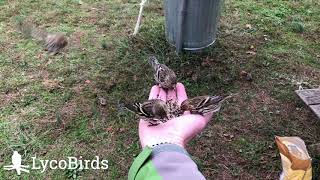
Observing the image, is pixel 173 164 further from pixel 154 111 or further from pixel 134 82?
pixel 134 82

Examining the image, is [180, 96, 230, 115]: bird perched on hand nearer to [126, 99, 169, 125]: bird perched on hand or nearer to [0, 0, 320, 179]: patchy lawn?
[126, 99, 169, 125]: bird perched on hand

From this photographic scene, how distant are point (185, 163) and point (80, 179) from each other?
1803mm

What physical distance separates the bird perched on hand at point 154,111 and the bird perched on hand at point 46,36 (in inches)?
103

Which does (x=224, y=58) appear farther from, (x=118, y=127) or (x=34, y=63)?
(x=34, y=63)

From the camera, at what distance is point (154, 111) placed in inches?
108

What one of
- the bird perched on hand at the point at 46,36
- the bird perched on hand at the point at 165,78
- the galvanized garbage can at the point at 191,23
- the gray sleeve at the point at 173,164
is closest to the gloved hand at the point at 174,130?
the gray sleeve at the point at 173,164

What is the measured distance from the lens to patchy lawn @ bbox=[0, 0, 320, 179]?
3730 mm

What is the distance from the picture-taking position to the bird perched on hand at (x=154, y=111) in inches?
106

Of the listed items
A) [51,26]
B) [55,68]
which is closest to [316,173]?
[55,68]

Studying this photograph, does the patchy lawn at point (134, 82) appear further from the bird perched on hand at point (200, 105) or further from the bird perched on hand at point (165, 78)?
the bird perched on hand at point (200, 105)

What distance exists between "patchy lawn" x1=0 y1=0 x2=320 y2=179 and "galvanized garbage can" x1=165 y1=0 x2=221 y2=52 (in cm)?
14

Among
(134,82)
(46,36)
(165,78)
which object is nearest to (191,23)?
(134,82)

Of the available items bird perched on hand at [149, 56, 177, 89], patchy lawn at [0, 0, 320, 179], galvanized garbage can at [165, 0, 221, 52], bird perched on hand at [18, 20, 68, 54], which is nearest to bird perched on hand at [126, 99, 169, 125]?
bird perched on hand at [149, 56, 177, 89]

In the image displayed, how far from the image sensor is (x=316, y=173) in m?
3.44
